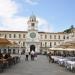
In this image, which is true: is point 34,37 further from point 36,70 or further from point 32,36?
point 36,70

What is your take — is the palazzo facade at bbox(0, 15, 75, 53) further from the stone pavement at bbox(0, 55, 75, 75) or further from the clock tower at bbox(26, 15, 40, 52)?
the stone pavement at bbox(0, 55, 75, 75)

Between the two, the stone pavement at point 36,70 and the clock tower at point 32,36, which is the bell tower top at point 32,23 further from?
the stone pavement at point 36,70

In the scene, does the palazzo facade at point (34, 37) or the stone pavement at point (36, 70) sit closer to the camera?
the stone pavement at point (36, 70)

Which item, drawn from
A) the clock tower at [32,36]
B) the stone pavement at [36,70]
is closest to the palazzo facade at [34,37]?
the clock tower at [32,36]

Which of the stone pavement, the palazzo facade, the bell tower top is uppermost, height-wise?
the bell tower top

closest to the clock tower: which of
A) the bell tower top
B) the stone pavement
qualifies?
the bell tower top

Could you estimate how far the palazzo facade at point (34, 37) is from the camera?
377ft

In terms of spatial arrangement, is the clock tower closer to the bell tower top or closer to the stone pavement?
the bell tower top

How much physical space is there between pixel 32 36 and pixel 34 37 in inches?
39.7

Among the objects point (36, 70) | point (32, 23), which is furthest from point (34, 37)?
point (36, 70)

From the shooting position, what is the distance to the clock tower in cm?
11431

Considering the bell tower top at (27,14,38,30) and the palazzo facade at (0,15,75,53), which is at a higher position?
the bell tower top at (27,14,38,30)

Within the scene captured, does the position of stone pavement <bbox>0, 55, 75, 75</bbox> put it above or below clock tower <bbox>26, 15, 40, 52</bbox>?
below

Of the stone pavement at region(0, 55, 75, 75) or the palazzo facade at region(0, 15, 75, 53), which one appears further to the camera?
the palazzo facade at region(0, 15, 75, 53)
